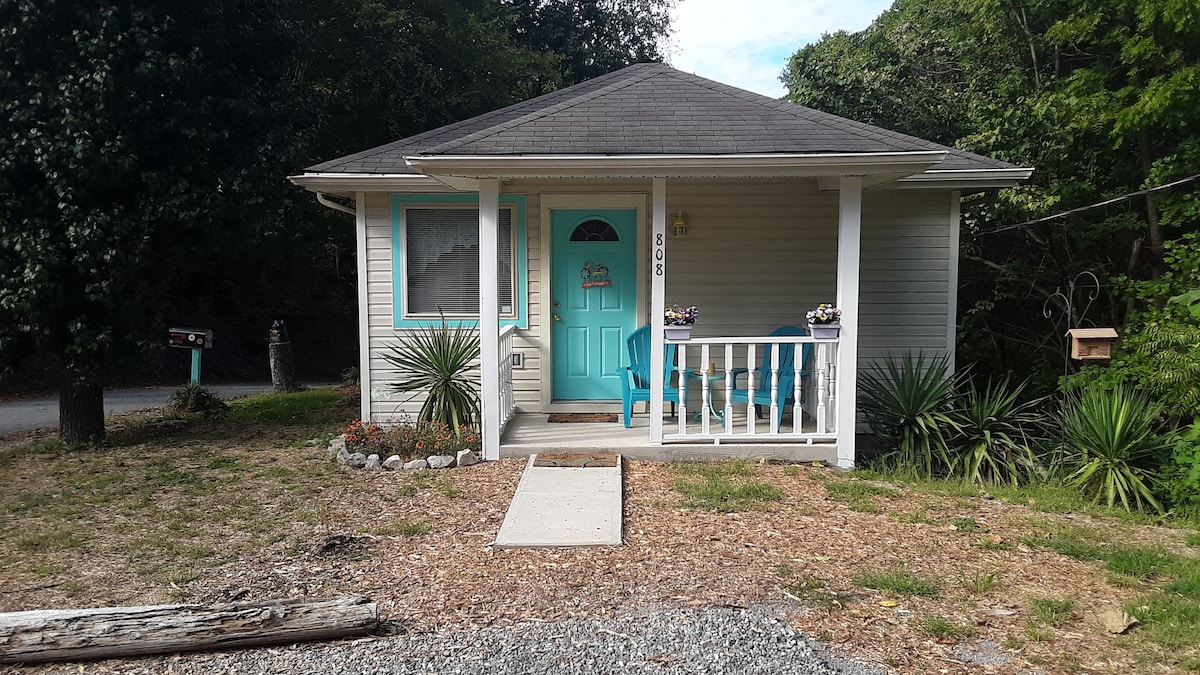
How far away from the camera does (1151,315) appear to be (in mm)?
7344

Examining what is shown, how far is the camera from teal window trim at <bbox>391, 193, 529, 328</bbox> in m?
7.68

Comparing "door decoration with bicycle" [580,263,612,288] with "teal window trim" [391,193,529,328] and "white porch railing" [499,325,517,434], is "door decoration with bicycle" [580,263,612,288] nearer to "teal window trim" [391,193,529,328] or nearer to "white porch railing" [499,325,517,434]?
"teal window trim" [391,193,529,328]

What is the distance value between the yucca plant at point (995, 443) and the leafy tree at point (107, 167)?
741cm

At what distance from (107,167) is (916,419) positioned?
25.1ft

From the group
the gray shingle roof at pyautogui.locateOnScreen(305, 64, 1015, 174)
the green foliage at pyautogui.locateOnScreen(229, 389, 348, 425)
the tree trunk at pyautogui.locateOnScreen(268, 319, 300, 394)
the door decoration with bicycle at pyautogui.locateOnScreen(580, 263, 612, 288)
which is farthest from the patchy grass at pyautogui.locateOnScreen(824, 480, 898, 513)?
the tree trunk at pyautogui.locateOnScreen(268, 319, 300, 394)

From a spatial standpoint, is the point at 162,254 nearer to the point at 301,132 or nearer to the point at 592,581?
the point at 301,132

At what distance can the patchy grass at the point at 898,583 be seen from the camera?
153 inches

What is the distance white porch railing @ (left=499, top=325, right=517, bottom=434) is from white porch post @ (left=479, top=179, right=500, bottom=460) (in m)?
0.32

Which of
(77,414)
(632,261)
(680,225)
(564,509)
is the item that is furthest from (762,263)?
(77,414)

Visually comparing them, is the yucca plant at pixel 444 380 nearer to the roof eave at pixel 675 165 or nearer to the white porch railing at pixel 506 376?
the white porch railing at pixel 506 376

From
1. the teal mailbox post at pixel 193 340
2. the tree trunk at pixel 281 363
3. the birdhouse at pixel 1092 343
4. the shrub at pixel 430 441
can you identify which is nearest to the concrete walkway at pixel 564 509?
the shrub at pixel 430 441

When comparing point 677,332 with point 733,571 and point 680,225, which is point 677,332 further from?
point 733,571

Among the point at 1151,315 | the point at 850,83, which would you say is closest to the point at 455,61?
the point at 850,83

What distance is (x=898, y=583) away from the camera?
3.96 metres
